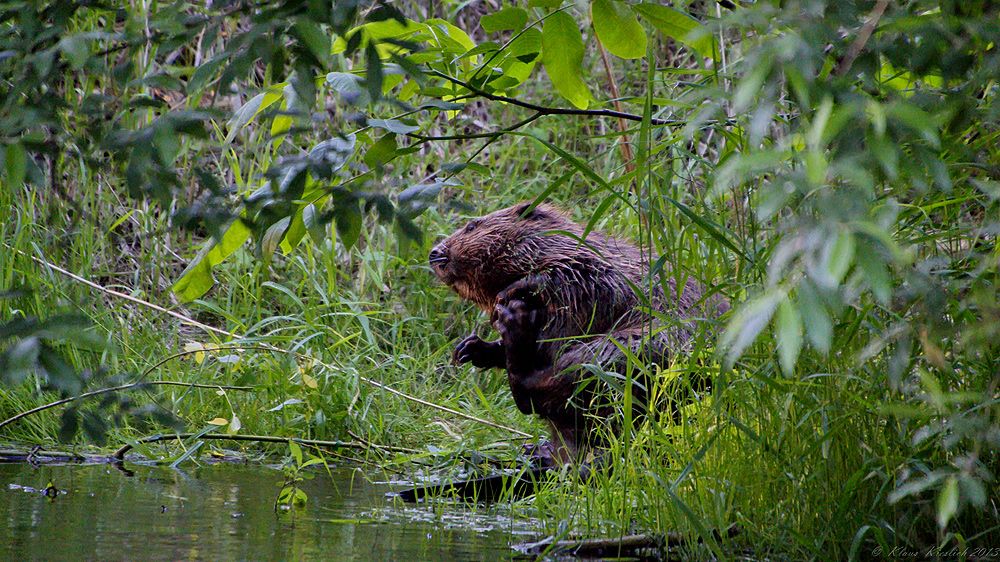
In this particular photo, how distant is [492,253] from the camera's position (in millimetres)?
3635

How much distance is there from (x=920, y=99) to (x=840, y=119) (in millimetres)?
337

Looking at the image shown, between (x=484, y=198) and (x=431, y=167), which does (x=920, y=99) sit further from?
(x=431, y=167)

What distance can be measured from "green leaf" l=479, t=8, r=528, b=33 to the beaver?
1075mm

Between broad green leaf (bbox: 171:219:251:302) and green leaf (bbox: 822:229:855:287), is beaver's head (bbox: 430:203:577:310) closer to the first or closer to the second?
broad green leaf (bbox: 171:219:251:302)

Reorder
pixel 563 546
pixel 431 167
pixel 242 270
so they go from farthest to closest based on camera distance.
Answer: pixel 431 167 < pixel 242 270 < pixel 563 546

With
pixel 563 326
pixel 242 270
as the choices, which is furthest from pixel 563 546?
pixel 242 270

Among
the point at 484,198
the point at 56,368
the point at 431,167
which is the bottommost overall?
the point at 56,368

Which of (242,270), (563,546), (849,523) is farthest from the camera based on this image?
(242,270)

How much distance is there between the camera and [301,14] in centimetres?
111

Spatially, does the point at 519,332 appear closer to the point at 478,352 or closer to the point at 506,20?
the point at 478,352

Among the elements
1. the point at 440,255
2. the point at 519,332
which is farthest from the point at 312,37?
the point at 440,255

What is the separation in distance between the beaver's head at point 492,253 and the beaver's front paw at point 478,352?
0.17 m

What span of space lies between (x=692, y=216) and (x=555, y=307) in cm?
139

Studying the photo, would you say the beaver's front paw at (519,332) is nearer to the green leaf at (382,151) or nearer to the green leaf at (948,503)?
the green leaf at (382,151)
